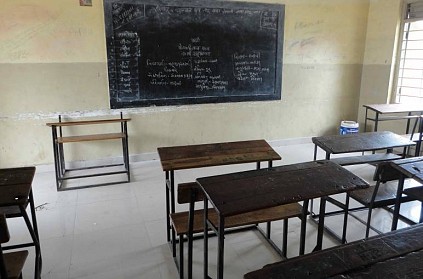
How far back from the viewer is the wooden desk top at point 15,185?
1.63 meters

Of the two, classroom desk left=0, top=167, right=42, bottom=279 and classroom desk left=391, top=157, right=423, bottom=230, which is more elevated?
classroom desk left=391, top=157, right=423, bottom=230

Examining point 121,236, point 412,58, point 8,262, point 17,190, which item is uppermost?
point 412,58

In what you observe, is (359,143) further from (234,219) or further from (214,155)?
(234,219)

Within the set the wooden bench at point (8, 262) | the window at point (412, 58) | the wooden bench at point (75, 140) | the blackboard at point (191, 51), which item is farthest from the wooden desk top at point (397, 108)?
the wooden bench at point (8, 262)

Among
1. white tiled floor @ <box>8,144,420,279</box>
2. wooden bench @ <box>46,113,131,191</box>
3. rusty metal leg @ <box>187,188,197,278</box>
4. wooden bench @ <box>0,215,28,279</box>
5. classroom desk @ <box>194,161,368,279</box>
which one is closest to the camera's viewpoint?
wooden bench @ <box>0,215,28,279</box>

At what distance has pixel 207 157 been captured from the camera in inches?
91.7

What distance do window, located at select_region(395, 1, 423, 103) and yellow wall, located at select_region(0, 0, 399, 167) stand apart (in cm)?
23

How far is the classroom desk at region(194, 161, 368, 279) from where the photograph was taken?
1.48 metres

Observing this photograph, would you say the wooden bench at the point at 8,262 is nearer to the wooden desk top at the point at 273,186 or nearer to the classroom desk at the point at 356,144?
the wooden desk top at the point at 273,186

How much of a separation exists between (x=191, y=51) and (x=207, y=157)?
2236mm

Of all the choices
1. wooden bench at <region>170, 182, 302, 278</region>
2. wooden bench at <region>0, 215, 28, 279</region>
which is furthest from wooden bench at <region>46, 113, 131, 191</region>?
wooden bench at <region>0, 215, 28, 279</region>

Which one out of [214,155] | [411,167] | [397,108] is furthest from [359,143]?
[397,108]

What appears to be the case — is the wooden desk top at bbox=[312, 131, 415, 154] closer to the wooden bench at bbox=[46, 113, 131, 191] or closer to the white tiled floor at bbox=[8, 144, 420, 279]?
the white tiled floor at bbox=[8, 144, 420, 279]

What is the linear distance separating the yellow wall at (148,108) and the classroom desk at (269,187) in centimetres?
263
